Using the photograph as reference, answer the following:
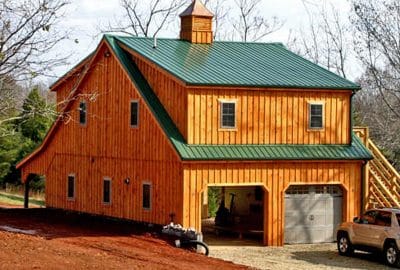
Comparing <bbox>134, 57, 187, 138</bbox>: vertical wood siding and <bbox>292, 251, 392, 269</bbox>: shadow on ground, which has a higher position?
<bbox>134, 57, 187, 138</bbox>: vertical wood siding

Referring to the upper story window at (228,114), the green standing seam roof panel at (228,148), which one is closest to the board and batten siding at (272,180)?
the green standing seam roof panel at (228,148)

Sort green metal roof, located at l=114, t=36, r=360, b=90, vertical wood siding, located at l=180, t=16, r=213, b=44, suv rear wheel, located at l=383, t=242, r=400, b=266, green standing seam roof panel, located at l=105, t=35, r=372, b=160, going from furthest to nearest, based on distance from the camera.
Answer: vertical wood siding, located at l=180, t=16, r=213, b=44 → green metal roof, located at l=114, t=36, r=360, b=90 → green standing seam roof panel, located at l=105, t=35, r=372, b=160 → suv rear wheel, located at l=383, t=242, r=400, b=266

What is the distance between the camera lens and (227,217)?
36031 millimetres

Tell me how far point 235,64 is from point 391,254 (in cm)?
1050

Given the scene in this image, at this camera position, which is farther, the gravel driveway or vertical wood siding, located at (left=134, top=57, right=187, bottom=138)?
vertical wood siding, located at (left=134, top=57, right=187, bottom=138)

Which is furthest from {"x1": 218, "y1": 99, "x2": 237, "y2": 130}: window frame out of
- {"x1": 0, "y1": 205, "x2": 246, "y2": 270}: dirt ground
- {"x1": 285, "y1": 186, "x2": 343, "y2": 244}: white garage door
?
{"x1": 0, "y1": 205, "x2": 246, "y2": 270}: dirt ground

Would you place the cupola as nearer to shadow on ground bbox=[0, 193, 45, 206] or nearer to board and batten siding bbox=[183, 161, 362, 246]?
board and batten siding bbox=[183, 161, 362, 246]

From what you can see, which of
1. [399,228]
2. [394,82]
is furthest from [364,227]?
[394,82]

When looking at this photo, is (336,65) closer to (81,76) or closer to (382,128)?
(382,128)

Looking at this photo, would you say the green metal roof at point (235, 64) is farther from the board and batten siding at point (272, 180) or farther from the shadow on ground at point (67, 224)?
the shadow on ground at point (67, 224)

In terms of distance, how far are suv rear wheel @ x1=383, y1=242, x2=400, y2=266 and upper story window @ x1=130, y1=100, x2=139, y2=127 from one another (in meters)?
11.0

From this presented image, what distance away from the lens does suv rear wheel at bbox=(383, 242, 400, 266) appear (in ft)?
87.1

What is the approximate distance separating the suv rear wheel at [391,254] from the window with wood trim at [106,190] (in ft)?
40.8

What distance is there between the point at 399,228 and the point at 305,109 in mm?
7576
